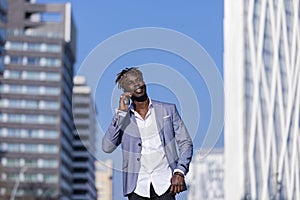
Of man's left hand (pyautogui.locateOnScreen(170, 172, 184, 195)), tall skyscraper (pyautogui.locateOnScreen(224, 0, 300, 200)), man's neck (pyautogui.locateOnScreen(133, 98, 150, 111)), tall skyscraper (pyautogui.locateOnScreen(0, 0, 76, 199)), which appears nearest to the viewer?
man's left hand (pyautogui.locateOnScreen(170, 172, 184, 195))

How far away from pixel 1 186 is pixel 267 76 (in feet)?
114

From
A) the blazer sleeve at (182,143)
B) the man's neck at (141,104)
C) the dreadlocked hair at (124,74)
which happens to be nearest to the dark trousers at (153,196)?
the blazer sleeve at (182,143)

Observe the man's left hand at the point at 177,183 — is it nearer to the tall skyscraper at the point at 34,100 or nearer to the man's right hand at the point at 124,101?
the man's right hand at the point at 124,101

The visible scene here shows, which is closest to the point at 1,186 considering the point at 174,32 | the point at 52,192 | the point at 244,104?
the point at 52,192

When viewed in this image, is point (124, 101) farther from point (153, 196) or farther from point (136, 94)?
point (153, 196)

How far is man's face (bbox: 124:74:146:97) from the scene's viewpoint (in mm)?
4660

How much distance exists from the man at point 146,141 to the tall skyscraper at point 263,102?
83765 mm

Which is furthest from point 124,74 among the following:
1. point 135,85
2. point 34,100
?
point 34,100

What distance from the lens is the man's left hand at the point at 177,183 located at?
4.62m

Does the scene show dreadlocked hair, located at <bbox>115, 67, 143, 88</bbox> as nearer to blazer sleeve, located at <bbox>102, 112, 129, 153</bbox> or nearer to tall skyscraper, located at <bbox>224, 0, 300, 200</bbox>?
blazer sleeve, located at <bbox>102, 112, 129, 153</bbox>

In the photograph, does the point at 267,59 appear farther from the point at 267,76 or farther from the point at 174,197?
the point at 174,197

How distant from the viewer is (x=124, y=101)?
4668mm

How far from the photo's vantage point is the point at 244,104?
309 feet

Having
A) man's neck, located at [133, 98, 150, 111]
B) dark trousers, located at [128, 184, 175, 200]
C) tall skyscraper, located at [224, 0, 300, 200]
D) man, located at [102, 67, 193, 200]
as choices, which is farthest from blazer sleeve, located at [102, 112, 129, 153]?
tall skyscraper, located at [224, 0, 300, 200]
